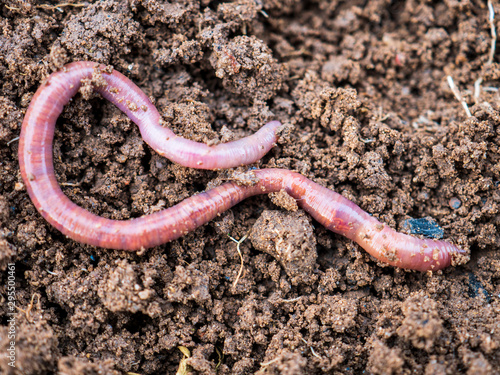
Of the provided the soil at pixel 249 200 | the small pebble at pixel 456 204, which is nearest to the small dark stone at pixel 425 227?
the soil at pixel 249 200

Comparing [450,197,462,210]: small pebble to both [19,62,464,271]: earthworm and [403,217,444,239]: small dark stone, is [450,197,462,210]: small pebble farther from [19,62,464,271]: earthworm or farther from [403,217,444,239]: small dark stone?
[19,62,464,271]: earthworm

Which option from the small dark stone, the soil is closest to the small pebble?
the soil

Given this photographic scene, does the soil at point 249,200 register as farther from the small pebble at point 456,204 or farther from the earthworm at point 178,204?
the earthworm at point 178,204

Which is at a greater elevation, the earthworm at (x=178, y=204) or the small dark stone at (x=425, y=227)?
the earthworm at (x=178, y=204)

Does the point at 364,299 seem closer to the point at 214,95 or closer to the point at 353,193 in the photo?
the point at 353,193

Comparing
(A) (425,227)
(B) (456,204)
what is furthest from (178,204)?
(B) (456,204)

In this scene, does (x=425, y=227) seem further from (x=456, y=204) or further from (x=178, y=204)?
(x=178, y=204)

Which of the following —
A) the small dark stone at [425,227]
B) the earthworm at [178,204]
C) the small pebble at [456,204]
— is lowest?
the small dark stone at [425,227]
